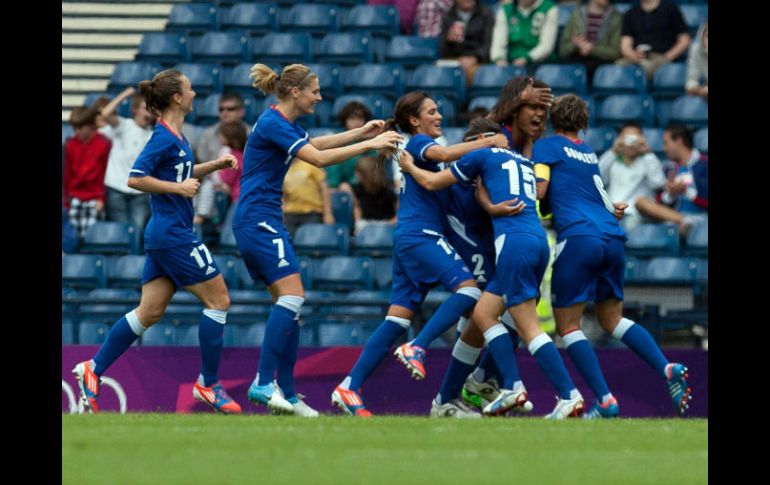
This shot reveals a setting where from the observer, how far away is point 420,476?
19.8 ft

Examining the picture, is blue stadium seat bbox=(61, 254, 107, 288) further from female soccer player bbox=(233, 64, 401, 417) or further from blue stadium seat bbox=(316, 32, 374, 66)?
female soccer player bbox=(233, 64, 401, 417)

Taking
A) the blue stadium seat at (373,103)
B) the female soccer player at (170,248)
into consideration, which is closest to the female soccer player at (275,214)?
the female soccer player at (170,248)

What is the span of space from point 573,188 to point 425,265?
1054mm

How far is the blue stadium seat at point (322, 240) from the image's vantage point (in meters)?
13.5

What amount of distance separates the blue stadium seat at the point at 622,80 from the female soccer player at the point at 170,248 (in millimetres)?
6939

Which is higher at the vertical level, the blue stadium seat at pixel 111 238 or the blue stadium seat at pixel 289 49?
the blue stadium seat at pixel 289 49

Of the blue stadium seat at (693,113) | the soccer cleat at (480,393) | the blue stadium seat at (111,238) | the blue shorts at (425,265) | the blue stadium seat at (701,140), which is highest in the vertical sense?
the blue stadium seat at (693,113)

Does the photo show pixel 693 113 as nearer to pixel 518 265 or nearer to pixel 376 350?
pixel 518 265

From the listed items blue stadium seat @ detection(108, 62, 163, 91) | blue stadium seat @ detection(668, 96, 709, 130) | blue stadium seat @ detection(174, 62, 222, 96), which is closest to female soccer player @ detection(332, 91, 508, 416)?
blue stadium seat @ detection(668, 96, 709, 130)

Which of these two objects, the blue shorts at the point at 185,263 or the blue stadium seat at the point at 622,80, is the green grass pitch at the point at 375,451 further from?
the blue stadium seat at the point at 622,80

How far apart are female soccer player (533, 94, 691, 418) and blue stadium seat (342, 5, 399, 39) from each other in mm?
7497
